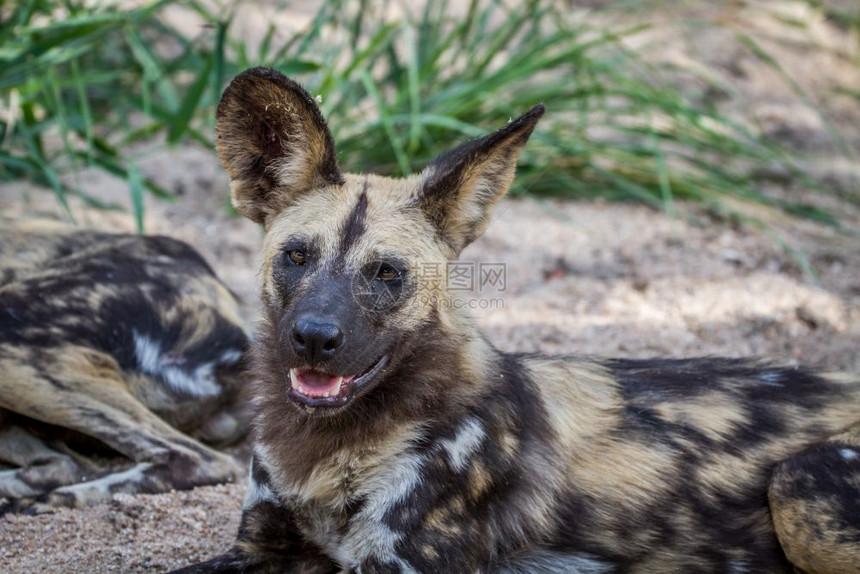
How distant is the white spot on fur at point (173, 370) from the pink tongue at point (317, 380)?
37.3 inches

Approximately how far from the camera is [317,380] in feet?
6.95

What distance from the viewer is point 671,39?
5973 millimetres

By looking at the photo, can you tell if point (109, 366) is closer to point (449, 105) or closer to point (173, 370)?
point (173, 370)

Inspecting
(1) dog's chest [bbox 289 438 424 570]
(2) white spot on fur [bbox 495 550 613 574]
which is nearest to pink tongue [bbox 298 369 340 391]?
(1) dog's chest [bbox 289 438 424 570]

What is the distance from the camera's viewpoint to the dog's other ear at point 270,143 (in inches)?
86.6

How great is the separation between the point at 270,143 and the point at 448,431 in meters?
0.70

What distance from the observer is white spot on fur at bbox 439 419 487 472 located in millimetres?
2109

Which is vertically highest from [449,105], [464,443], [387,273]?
[449,105]

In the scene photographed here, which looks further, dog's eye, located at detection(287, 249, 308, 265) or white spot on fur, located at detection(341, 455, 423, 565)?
dog's eye, located at detection(287, 249, 308, 265)

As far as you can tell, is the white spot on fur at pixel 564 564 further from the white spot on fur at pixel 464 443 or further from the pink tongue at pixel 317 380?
the pink tongue at pixel 317 380

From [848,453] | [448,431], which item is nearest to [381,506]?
[448,431]

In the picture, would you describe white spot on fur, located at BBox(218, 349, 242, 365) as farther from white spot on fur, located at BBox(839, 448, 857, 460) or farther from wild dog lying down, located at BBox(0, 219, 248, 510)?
white spot on fur, located at BBox(839, 448, 857, 460)

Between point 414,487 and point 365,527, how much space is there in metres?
0.12

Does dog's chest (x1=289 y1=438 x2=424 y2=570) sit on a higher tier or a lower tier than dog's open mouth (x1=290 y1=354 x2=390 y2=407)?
lower
